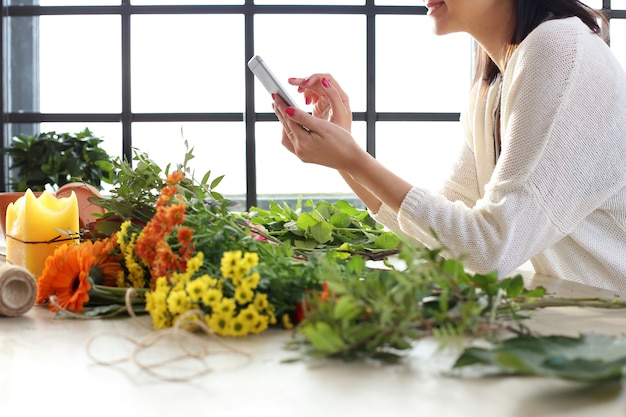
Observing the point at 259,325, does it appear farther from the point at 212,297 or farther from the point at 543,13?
the point at 543,13

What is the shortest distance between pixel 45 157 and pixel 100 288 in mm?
2844

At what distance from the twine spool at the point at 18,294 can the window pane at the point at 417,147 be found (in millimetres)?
3524

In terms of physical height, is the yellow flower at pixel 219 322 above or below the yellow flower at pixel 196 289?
below

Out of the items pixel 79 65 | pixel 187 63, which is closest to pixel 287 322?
pixel 187 63

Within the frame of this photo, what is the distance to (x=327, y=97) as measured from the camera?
58.4 inches

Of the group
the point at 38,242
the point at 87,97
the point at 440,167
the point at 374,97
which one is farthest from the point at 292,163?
the point at 38,242

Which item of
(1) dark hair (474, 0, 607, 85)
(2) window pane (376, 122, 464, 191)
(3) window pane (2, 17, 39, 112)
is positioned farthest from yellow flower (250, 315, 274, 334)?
(3) window pane (2, 17, 39, 112)

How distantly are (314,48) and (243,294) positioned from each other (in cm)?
366

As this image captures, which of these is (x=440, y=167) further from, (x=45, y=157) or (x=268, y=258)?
(x=268, y=258)

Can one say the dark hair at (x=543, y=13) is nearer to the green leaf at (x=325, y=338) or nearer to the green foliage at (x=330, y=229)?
the green foliage at (x=330, y=229)

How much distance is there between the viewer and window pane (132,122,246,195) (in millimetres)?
4137

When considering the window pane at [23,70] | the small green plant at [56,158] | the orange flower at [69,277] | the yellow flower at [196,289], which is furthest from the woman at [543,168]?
the window pane at [23,70]

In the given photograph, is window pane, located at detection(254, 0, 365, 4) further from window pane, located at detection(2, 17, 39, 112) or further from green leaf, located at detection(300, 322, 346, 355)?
green leaf, located at detection(300, 322, 346, 355)

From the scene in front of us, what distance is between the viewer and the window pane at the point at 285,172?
414 cm
